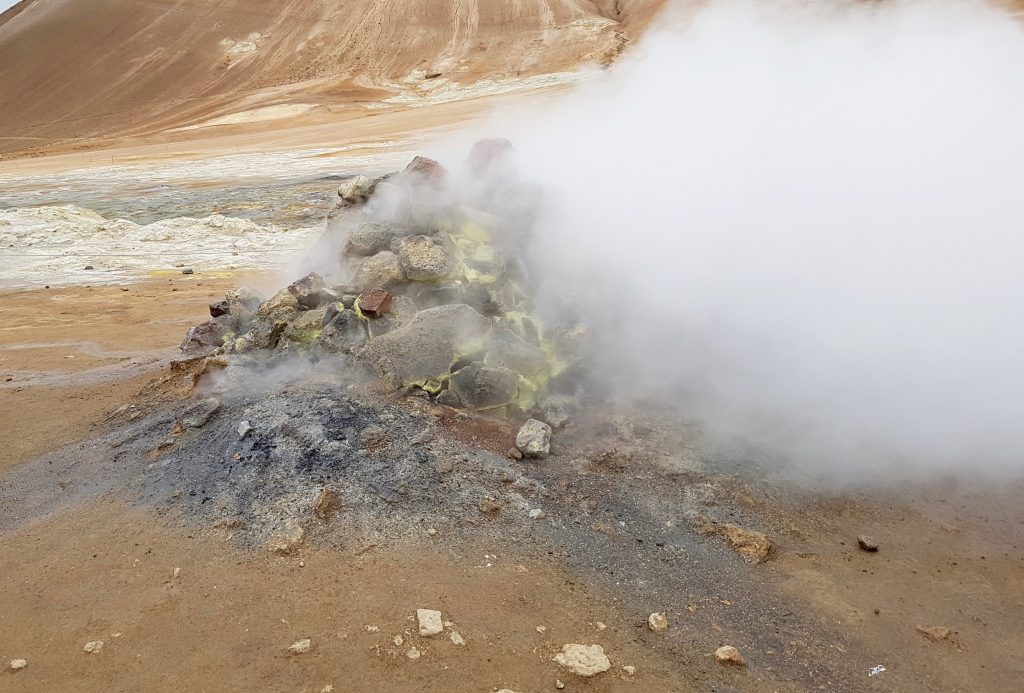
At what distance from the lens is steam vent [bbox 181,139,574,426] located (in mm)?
4016

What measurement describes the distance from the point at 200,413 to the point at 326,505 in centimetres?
121

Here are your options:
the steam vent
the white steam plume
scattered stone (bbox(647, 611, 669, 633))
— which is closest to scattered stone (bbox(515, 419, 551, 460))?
the steam vent

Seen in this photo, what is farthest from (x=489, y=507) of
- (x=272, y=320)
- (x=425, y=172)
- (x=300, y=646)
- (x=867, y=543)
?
(x=425, y=172)

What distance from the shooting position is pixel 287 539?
9.78 feet

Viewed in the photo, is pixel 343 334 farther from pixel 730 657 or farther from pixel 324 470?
pixel 730 657

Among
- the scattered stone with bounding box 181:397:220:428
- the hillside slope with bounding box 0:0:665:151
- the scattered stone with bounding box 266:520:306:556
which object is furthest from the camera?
the hillside slope with bounding box 0:0:665:151

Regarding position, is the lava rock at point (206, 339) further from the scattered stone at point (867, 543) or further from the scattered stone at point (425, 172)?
the scattered stone at point (867, 543)

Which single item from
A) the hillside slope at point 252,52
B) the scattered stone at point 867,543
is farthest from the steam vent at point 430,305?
the hillside slope at point 252,52

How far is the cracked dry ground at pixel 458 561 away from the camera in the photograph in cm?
242

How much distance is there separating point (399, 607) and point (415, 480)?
80 cm

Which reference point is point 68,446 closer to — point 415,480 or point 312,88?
point 415,480

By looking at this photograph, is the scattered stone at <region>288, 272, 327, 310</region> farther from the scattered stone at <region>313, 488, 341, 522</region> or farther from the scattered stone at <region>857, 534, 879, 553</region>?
the scattered stone at <region>857, 534, 879, 553</region>

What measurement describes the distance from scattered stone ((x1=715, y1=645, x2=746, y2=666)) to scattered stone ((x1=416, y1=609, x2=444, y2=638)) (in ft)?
3.51

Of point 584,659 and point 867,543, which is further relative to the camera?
point 867,543
